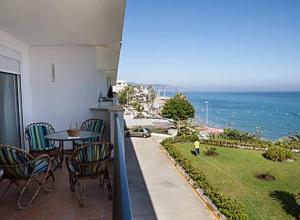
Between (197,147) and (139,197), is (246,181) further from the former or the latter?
(139,197)

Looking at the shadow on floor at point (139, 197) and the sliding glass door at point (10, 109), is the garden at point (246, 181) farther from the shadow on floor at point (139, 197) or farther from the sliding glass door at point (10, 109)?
the sliding glass door at point (10, 109)

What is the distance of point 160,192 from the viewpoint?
11180 mm

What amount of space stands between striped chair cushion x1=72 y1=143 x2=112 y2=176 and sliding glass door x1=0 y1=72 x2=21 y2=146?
209 cm

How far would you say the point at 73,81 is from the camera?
6.39m

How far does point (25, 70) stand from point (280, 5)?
180 feet

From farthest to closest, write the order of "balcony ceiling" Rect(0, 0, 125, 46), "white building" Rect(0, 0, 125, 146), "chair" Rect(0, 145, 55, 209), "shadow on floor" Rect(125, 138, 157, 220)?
"shadow on floor" Rect(125, 138, 157, 220)
"white building" Rect(0, 0, 125, 146)
"balcony ceiling" Rect(0, 0, 125, 46)
"chair" Rect(0, 145, 55, 209)

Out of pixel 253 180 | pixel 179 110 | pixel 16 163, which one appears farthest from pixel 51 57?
pixel 179 110

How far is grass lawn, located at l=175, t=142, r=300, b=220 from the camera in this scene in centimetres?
1048

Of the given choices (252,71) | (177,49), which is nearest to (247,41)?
(177,49)

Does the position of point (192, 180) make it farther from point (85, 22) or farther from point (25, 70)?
point (85, 22)

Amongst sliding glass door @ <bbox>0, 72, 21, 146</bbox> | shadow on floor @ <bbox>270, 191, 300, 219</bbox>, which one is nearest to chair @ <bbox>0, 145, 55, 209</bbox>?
sliding glass door @ <bbox>0, 72, 21, 146</bbox>

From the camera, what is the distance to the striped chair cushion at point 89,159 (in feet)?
11.2

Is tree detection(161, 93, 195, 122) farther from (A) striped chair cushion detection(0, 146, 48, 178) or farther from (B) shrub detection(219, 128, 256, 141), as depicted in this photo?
(A) striped chair cushion detection(0, 146, 48, 178)

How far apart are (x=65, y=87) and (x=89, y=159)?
11.0 feet
